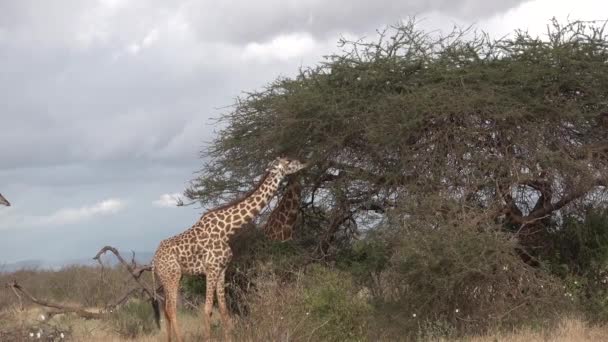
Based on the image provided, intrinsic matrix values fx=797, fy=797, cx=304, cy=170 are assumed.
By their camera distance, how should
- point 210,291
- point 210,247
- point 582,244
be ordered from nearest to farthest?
point 210,291
point 210,247
point 582,244

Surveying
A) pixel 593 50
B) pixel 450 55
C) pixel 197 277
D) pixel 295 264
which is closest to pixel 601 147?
pixel 593 50

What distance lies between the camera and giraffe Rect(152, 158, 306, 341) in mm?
11594

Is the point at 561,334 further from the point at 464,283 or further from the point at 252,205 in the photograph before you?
the point at 252,205

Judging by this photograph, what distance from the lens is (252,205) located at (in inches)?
494

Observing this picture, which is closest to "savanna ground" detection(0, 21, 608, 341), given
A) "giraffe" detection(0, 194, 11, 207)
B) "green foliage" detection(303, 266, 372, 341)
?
"green foliage" detection(303, 266, 372, 341)

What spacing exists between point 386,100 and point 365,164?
1089 millimetres

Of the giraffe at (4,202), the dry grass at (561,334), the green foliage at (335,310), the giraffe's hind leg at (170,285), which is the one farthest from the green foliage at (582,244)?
the giraffe at (4,202)

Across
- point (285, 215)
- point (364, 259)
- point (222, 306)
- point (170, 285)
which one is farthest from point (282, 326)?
point (285, 215)

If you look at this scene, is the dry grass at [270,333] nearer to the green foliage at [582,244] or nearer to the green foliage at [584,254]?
the green foliage at [584,254]

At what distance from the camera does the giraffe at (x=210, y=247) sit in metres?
11.6

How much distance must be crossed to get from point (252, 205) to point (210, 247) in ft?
3.40

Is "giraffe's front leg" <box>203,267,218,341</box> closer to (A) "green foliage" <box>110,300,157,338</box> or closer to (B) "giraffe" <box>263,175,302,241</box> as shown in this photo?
(B) "giraffe" <box>263,175,302,241</box>

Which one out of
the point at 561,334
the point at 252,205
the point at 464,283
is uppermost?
the point at 252,205

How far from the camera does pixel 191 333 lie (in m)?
12.4
